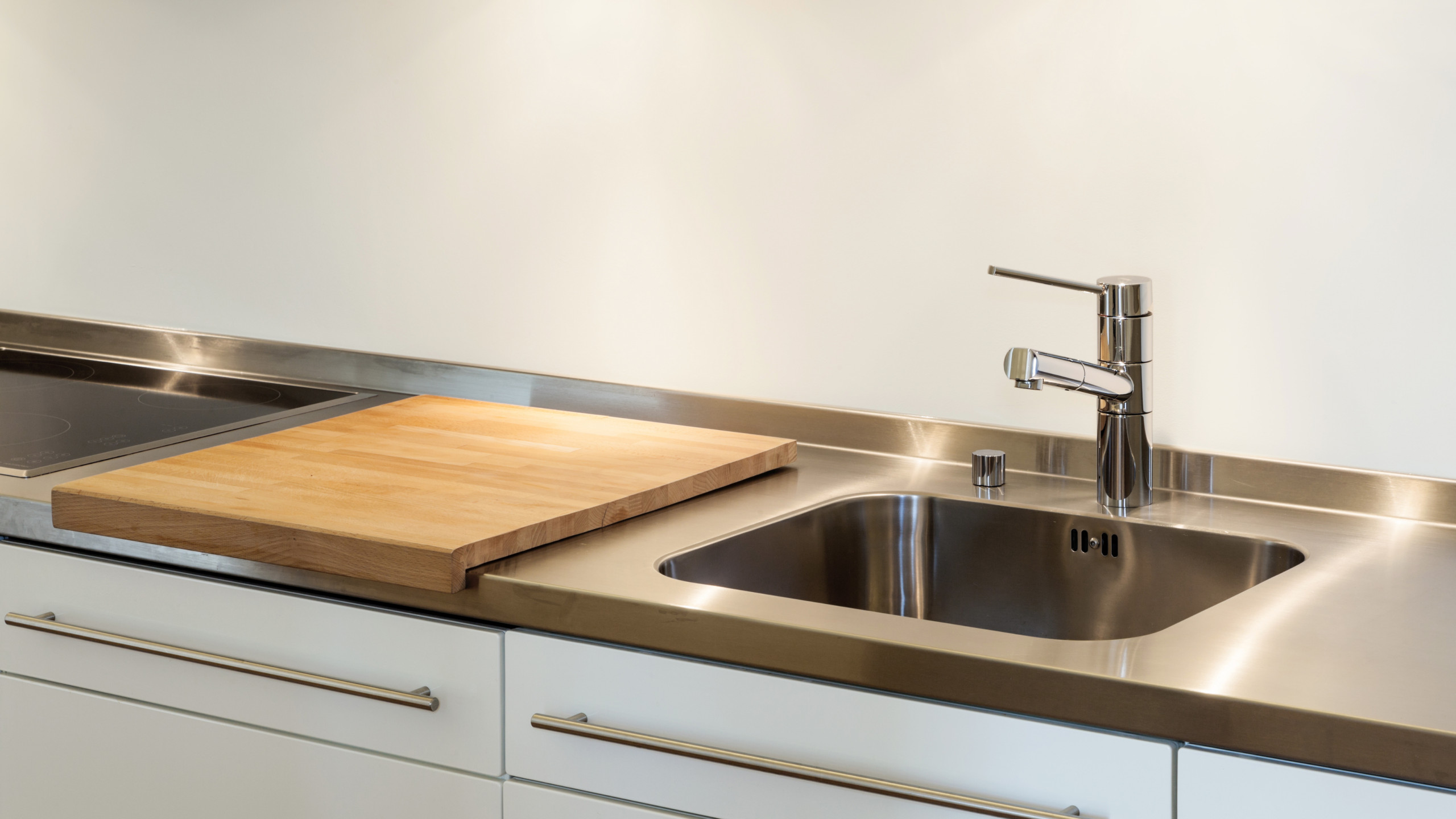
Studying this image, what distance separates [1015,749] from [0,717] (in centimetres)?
115

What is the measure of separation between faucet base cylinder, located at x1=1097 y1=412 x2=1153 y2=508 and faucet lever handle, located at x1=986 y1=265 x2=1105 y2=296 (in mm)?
135

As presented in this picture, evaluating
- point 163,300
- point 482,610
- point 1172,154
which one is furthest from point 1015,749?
point 163,300

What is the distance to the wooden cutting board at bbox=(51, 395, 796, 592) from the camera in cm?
120

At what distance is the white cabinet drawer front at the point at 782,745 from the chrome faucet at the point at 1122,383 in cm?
48

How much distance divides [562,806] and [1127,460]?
686mm

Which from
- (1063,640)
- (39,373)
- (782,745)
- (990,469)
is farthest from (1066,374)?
Result: (39,373)

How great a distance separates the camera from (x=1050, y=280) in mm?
1382

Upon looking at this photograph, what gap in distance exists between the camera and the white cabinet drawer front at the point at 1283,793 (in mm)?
850

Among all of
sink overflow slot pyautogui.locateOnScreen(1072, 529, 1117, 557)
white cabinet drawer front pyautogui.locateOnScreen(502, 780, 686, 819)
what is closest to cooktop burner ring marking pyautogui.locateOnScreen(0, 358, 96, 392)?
white cabinet drawer front pyautogui.locateOnScreen(502, 780, 686, 819)

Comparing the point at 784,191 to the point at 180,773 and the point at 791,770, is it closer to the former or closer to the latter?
the point at 791,770

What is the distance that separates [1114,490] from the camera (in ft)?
4.60

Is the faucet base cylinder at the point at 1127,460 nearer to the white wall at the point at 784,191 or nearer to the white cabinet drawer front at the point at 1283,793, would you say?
the white wall at the point at 784,191

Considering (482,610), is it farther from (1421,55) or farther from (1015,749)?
(1421,55)

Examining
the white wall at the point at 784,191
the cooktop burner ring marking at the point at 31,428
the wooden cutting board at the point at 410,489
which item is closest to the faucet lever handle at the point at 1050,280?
the white wall at the point at 784,191
